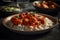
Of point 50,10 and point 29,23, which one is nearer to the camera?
point 29,23

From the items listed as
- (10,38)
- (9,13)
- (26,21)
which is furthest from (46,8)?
(10,38)

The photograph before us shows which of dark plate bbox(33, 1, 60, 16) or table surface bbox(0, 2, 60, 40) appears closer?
table surface bbox(0, 2, 60, 40)

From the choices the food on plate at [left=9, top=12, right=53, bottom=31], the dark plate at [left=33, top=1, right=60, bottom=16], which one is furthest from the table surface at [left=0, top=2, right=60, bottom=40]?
the dark plate at [left=33, top=1, right=60, bottom=16]

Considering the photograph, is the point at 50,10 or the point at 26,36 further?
the point at 50,10

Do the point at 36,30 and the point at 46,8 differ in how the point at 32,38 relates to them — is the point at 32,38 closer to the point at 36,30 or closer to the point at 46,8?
the point at 36,30

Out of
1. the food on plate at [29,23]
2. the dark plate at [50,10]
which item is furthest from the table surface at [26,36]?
the dark plate at [50,10]

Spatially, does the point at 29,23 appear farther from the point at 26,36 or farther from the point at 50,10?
the point at 50,10

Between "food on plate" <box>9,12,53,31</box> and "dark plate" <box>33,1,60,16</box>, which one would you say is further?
"dark plate" <box>33,1,60,16</box>

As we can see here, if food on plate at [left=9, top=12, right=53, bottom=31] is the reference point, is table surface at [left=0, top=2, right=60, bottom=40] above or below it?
below

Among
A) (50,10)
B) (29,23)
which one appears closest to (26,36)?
(29,23)

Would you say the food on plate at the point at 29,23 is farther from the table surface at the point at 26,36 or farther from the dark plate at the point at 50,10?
the dark plate at the point at 50,10

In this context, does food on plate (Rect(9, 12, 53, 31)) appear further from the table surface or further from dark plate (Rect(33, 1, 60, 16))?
dark plate (Rect(33, 1, 60, 16))
